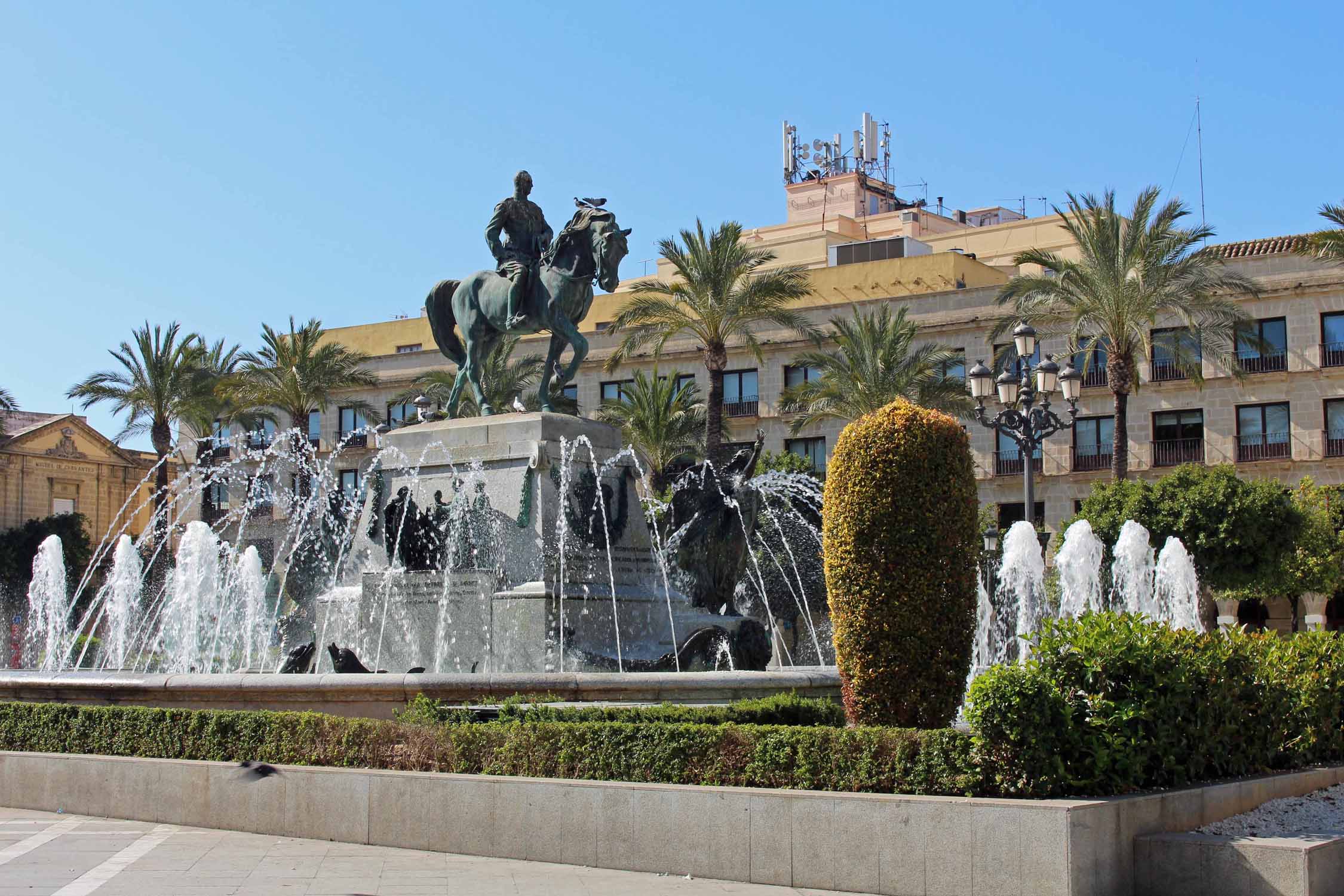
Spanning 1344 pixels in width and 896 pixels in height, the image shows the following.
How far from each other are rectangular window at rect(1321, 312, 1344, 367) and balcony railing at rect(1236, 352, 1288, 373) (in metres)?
1.09

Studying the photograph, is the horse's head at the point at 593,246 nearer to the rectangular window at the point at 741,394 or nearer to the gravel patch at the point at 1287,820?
the gravel patch at the point at 1287,820

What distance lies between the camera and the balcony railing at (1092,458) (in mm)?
49469

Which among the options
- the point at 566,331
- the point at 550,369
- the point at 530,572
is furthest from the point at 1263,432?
the point at 530,572

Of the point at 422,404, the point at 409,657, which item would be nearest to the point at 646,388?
the point at 422,404

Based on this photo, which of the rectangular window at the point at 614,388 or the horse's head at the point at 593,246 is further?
the rectangular window at the point at 614,388

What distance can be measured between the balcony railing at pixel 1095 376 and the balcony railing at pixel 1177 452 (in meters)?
2.59

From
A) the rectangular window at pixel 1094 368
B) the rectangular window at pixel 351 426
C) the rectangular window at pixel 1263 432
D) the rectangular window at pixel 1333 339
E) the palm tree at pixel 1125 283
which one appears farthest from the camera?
the rectangular window at pixel 351 426

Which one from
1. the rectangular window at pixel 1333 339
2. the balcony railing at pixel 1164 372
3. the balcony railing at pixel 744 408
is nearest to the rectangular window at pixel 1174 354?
the balcony railing at pixel 1164 372

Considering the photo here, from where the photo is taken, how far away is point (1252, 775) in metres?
8.95

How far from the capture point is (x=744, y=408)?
5547 centimetres

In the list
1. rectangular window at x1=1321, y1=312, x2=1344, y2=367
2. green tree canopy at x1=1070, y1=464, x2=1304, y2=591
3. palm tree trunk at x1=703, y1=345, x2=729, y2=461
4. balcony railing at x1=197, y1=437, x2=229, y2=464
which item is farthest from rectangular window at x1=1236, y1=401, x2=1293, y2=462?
balcony railing at x1=197, y1=437, x2=229, y2=464

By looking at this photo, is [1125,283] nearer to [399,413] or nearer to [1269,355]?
[1269,355]

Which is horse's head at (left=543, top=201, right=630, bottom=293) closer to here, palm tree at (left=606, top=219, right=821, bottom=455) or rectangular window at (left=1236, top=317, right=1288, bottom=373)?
palm tree at (left=606, top=219, right=821, bottom=455)

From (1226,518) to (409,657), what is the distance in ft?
96.7
